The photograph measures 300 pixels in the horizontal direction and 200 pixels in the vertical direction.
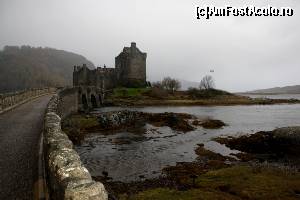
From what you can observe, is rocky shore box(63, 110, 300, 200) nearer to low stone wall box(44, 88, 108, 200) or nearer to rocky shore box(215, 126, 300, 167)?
rocky shore box(215, 126, 300, 167)

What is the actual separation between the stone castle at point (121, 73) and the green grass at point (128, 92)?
3280 mm

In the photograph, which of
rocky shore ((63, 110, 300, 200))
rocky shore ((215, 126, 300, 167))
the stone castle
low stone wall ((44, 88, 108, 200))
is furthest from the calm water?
the stone castle

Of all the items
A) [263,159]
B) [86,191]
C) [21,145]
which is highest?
[86,191]

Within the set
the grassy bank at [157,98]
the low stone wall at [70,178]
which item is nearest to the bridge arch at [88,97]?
the grassy bank at [157,98]

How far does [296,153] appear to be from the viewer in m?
27.2

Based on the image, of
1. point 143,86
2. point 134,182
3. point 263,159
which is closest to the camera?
point 134,182

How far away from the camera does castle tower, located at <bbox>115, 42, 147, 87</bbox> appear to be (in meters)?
99.2

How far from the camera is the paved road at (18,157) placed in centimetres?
823

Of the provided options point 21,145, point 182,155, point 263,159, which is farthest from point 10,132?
point 263,159

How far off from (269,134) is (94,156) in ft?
58.6

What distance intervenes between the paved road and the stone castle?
78511 mm

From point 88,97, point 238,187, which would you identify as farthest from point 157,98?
point 238,187

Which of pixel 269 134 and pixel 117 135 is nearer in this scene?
pixel 269 134

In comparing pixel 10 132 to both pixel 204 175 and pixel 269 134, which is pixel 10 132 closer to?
pixel 204 175
